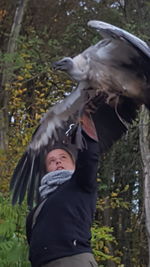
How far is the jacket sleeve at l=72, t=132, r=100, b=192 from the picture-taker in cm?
301

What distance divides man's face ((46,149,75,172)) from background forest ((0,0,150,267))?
10.3 feet

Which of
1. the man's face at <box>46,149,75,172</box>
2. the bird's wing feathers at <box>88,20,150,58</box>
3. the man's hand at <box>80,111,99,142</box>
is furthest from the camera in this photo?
the bird's wing feathers at <box>88,20,150,58</box>

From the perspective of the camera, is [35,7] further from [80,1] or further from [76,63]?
[76,63]

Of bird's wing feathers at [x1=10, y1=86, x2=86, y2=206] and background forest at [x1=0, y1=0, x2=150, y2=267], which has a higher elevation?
background forest at [x1=0, y1=0, x2=150, y2=267]

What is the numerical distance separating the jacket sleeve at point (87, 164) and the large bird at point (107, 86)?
1.63ft

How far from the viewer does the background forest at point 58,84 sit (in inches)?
326

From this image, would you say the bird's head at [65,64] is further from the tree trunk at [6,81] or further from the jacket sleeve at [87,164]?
the tree trunk at [6,81]

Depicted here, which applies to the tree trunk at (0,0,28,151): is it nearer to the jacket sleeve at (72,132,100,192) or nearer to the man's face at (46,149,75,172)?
the man's face at (46,149,75,172)

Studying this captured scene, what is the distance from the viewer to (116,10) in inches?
391

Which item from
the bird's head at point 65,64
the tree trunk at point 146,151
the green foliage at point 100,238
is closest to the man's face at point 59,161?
the bird's head at point 65,64

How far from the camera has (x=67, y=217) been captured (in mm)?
2982

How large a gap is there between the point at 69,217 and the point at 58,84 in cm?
703

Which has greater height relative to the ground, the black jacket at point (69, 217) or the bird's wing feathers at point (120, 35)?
the bird's wing feathers at point (120, 35)

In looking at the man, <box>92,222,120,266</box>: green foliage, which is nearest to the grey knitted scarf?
the man
